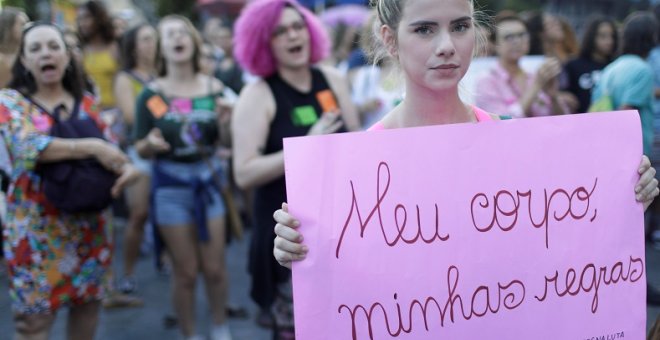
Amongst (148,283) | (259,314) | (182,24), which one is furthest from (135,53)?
(259,314)

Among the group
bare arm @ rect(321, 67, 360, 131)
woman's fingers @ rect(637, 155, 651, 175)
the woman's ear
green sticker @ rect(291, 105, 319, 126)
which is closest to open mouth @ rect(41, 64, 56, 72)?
green sticker @ rect(291, 105, 319, 126)

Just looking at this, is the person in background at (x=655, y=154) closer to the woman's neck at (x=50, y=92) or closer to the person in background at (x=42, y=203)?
the person in background at (x=42, y=203)

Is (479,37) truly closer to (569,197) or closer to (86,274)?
(569,197)

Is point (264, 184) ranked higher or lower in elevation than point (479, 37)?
lower

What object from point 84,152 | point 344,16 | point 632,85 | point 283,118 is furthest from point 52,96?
point 344,16

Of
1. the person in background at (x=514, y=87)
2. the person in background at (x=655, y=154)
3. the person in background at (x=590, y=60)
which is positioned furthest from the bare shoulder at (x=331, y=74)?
the person in background at (x=590, y=60)

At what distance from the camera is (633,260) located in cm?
170

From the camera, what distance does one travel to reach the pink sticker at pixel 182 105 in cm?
395

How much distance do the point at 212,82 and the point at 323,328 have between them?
2.92 metres

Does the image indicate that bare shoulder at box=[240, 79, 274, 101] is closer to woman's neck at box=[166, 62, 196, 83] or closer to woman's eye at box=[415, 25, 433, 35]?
woman's neck at box=[166, 62, 196, 83]

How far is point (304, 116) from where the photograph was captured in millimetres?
2990

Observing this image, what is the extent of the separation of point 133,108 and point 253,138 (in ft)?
8.13

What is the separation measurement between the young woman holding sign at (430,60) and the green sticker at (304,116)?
4.09 ft

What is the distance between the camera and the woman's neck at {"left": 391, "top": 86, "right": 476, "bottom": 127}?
67.9 inches
